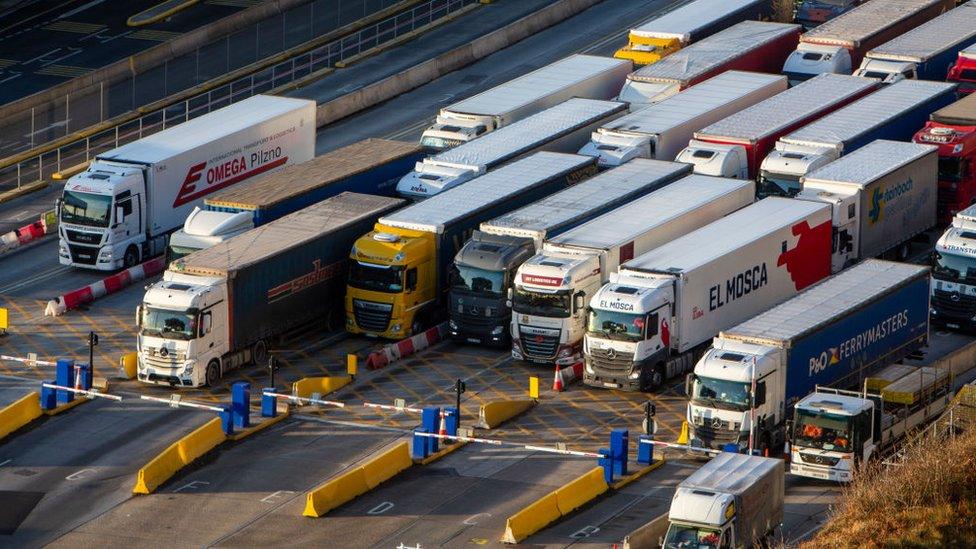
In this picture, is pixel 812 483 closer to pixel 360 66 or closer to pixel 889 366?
pixel 889 366

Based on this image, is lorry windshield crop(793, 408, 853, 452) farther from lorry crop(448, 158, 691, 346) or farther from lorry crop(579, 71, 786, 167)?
lorry crop(579, 71, 786, 167)

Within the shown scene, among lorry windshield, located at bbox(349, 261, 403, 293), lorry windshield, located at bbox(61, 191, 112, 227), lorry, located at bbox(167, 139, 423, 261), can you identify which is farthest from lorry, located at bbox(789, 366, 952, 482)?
lorry windshield, located at bbox(61, 191, 112, 227)

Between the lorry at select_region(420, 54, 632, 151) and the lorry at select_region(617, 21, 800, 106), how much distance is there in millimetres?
1154

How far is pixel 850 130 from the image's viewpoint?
83.1 m

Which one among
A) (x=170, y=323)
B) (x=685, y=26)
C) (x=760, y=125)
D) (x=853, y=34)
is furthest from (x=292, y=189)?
(x=853, y=34)

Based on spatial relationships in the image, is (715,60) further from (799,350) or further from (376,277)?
(799,350)

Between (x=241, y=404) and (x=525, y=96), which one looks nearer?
(x=241, y=404)

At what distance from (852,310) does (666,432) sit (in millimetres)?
6593

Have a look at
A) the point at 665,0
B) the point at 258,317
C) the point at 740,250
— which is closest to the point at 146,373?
the point at 258,317

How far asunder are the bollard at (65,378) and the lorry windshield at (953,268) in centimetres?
2824

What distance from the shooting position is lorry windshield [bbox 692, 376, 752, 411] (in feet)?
203

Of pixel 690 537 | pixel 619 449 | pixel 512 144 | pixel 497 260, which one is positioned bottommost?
pixel 619 449

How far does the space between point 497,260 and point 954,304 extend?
50.2ft

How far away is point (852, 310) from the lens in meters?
65.9
